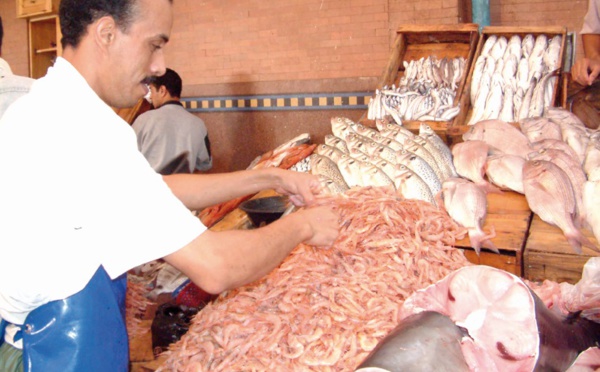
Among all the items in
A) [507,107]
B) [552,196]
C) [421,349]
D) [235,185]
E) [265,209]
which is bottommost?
[421,349]

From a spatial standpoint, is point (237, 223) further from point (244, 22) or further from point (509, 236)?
point (244, 22)

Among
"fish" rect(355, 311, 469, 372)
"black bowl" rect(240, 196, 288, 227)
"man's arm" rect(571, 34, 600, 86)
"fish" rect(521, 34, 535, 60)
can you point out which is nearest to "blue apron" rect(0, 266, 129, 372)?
"fish" rect(355, 311, 469, 372)

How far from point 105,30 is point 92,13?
7cm

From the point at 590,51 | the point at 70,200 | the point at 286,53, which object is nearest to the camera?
the point at 70,200

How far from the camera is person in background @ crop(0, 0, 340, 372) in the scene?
1.70m

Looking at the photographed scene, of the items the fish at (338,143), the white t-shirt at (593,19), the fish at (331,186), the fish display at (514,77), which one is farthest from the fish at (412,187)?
the white t-shirt at (593,19)

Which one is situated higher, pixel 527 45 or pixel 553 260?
pixel 527 45

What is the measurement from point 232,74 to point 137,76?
6364 mm

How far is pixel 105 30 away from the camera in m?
1.84

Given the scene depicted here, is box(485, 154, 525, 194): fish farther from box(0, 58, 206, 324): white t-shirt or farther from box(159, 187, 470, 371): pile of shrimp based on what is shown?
box(0, 58, 206, 324): white t-shirt

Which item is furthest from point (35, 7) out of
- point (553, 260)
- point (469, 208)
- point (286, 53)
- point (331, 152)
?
point (553, 260)

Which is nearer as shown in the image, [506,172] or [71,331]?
[71,331]

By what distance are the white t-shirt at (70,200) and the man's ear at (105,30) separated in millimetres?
202

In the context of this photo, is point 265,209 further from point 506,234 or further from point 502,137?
point 502,137
